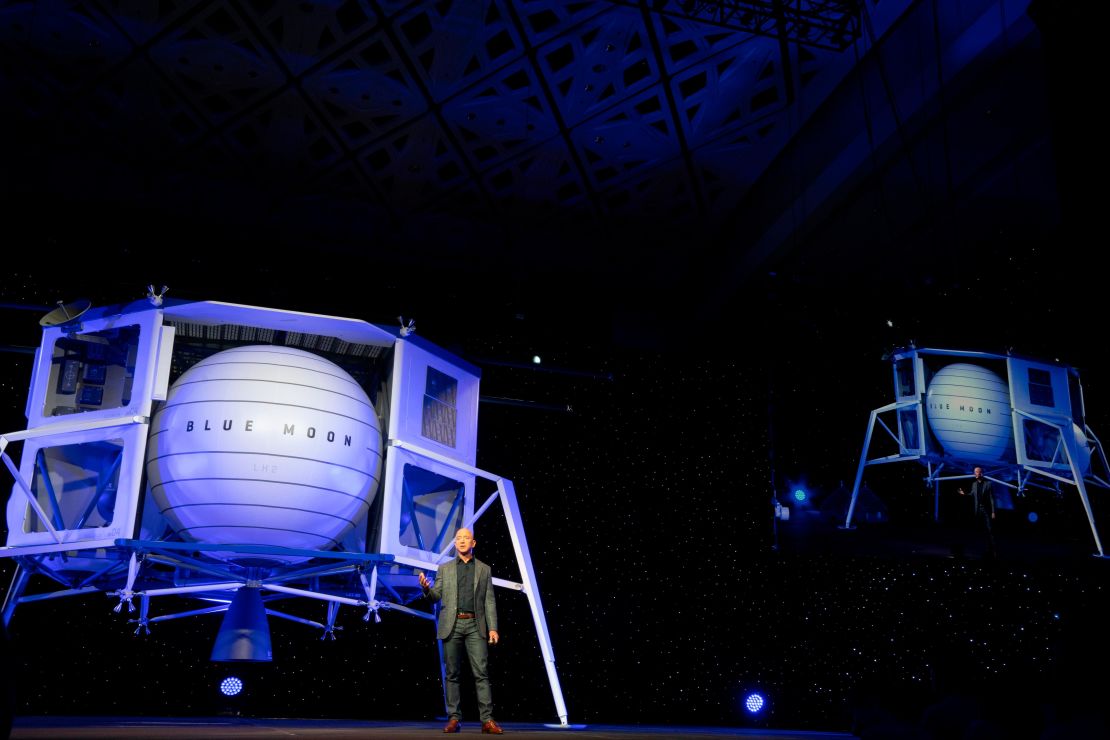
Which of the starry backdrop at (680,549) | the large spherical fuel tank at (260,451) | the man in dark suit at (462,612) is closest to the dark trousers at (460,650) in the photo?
the man in dark suit at (462,612)

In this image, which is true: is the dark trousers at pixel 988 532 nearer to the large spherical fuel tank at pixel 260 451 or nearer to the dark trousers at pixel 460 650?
the dark trousers at pixel 460 650

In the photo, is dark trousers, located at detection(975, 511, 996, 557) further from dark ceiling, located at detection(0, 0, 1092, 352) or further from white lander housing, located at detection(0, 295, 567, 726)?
white lander housing, located at detection(0, 295, 567, 726)

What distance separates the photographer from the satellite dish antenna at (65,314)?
24.1 ft

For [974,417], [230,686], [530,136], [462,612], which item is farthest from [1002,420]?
[230,686]

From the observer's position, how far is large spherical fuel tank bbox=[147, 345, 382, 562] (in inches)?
247

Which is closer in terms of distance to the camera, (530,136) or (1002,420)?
(1002,420)

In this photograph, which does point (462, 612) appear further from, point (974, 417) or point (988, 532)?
point (988, 532)

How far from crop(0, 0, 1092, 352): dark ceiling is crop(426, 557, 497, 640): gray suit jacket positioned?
17.1 ft

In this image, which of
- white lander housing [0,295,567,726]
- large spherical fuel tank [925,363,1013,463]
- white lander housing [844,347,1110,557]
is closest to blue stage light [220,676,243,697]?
white lander housing [0,295,567,726]

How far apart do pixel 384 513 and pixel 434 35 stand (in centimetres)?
515

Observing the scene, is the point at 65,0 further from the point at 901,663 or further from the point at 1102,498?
the point at 901,663

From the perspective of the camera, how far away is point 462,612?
7.49 meters

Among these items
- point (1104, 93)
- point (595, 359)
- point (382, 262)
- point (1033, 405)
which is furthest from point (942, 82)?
point (382, 262)

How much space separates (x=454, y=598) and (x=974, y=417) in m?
5.29
